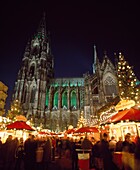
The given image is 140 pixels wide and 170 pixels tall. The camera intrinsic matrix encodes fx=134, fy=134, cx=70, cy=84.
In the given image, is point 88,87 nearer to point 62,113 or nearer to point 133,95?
point 62,113

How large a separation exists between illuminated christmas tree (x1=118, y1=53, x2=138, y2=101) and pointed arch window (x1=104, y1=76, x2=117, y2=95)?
2381 centimetres

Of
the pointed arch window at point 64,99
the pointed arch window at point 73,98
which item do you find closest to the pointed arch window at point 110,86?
the pointed arch window at point 73,98

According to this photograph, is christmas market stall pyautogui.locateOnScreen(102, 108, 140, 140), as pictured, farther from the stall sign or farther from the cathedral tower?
the cathedral tower

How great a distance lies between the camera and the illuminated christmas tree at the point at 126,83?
15.0 meters

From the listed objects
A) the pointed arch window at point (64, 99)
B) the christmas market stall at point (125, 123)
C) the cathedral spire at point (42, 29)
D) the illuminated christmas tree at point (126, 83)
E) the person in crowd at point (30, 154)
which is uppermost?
the cathedral spire at point (42, 29)

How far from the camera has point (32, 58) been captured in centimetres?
5075

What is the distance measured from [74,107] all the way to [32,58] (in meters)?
24.3

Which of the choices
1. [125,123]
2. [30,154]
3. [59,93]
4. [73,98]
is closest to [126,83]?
[125,123]

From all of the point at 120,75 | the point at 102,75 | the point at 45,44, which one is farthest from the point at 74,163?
the point at 45,44

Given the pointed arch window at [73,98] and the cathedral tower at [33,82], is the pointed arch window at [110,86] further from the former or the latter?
the cathedral tower at [33,82]

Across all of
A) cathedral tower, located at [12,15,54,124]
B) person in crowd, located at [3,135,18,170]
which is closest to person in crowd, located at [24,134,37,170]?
person in crowd, located at [3,135,18,170]

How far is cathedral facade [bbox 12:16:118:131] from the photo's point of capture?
129 ft

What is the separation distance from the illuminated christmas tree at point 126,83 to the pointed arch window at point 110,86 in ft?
78.1

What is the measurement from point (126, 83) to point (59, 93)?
3126cm
